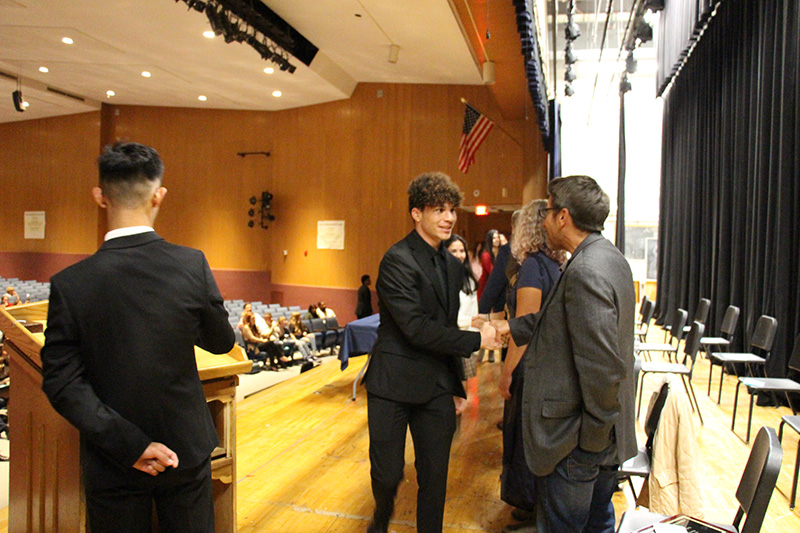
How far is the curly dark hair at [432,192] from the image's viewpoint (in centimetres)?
239

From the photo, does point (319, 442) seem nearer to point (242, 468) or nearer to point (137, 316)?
point (242, 468)

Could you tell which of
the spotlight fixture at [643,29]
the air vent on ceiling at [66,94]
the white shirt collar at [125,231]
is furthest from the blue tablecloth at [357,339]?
the air vent on ceiling at [66,94]

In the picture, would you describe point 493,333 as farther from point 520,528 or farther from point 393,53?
point 393,53

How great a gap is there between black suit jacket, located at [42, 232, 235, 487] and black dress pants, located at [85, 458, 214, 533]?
0.11 ft

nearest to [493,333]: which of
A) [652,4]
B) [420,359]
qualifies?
[420,359]

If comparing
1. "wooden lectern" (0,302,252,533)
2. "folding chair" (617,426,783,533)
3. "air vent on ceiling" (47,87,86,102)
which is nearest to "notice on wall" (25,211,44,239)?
"air vent on ceiling" (47,87,86,102)

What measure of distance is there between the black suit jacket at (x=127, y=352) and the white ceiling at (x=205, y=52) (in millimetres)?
8069

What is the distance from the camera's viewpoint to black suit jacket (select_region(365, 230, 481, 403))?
7.35 ft

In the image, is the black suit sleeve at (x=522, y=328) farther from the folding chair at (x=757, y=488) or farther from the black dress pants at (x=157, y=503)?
the black dress pants at (x=157, y=503)

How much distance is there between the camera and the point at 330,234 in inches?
563

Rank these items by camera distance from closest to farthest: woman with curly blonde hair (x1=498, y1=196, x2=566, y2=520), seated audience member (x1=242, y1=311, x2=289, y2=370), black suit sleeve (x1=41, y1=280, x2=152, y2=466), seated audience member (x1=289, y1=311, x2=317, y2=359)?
black suit sleeve (x1=41, y1=280, x2=152, y2=466) → woman with curly blonde hair (x1=498, y1=196, x2=566, y2=520) → seated audience member (x1=242, y1=311, x2=289, y2=370) → seated audience member (x1=289, y1=311, x2=317, y2=359)

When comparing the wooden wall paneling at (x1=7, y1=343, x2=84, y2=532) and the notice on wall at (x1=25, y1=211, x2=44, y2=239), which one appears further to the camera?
the notice on wall at (x1=25, y1=211, x2=44, y2=239)

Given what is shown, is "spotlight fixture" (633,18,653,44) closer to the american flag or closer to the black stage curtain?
the black stage curtain

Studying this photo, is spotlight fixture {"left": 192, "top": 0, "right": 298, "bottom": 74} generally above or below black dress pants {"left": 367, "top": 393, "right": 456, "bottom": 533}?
above
